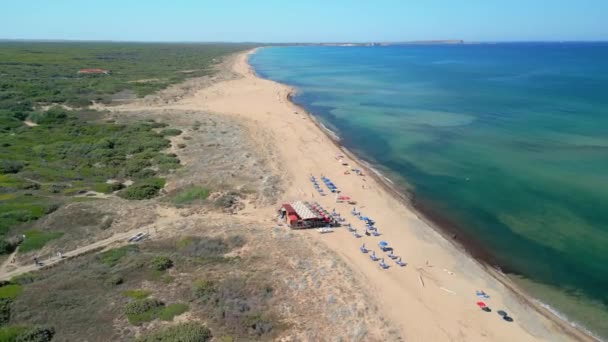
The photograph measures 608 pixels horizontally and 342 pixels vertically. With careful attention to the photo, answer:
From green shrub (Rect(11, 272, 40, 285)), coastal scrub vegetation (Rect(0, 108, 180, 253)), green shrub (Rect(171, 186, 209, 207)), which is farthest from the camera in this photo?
green shrub (Rect(171, 186, 209, 207))

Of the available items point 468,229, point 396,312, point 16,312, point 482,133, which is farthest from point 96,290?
point 482,133

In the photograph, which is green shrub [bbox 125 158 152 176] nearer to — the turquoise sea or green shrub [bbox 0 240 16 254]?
green shrub [bbox 0 240 16 254]

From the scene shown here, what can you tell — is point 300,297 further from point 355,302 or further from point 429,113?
point 429,113

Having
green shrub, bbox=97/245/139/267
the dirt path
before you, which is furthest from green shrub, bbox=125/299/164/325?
the dirt path

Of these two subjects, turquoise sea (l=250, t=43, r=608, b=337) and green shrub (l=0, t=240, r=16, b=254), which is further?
turquoise sea (l=250, t=43, r=608, b=337)

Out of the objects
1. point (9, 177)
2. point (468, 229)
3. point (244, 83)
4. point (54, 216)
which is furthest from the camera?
point (244, 83)
